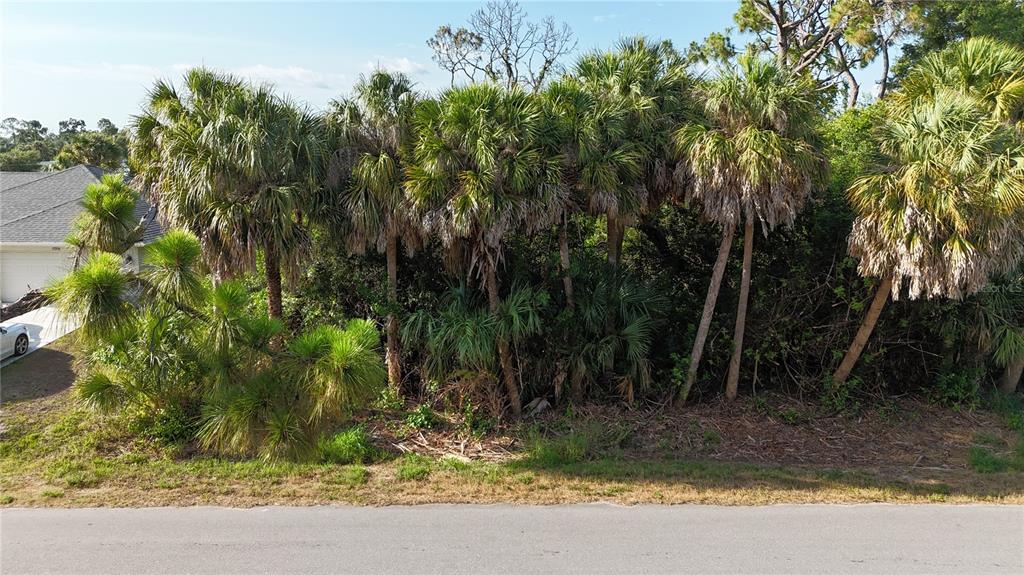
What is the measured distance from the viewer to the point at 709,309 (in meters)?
11.0

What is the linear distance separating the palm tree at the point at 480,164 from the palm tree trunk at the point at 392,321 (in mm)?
1596

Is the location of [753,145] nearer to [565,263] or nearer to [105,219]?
[565,263]

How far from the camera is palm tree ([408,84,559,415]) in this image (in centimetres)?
922

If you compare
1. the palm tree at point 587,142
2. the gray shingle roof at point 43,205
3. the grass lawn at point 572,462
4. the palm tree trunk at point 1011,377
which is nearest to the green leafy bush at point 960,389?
the grass lawn at point 572,462

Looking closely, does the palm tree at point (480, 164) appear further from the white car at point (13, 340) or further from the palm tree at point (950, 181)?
the white car at point (13, 340)

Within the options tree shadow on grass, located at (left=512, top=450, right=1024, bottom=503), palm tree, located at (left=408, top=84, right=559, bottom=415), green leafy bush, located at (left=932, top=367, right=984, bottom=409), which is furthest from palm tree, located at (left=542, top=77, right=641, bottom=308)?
green leafy bush, located at (left=932, top=367, right=984, bottom=409)

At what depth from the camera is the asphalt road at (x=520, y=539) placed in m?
6.05

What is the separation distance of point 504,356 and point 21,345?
1015 centimetres

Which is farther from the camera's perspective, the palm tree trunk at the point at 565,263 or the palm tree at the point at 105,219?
the palm tree trunk at the point at 565,263

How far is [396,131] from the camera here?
995cm

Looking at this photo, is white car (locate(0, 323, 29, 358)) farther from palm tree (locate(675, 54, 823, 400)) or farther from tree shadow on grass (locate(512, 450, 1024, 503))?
palm tree (locate(675, 54, 823, 400))

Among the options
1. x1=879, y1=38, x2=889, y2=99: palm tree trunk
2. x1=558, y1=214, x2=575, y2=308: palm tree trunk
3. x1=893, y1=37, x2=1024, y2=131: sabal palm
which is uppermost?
x1=879, y1=38, x2=889, y2=99: palm tree trunk

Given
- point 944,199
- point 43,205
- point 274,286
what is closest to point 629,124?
point 944,199

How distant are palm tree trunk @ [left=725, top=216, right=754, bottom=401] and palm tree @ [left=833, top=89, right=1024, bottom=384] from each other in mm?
1608
